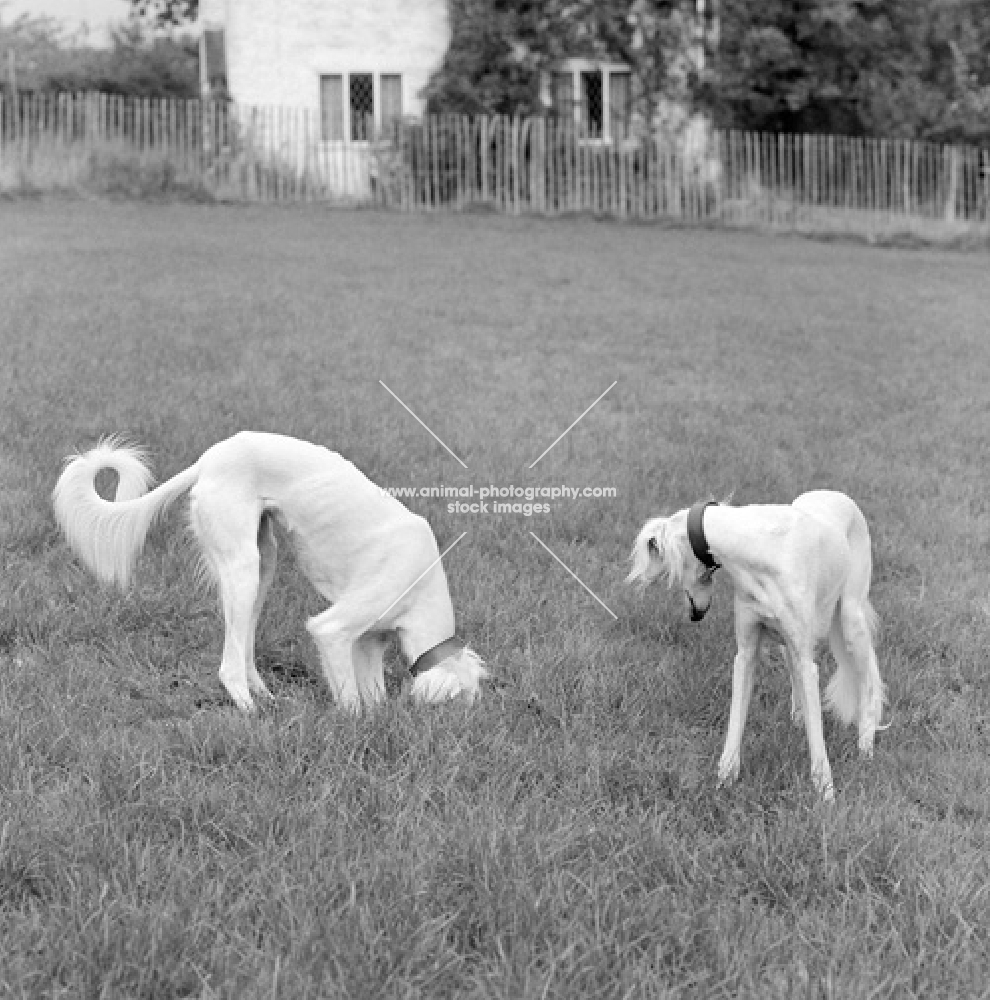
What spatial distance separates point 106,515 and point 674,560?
66.1 inches

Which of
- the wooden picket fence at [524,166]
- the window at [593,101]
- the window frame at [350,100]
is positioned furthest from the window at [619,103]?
the window frame at [350,100]

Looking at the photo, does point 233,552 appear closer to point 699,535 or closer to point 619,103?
point 699,535

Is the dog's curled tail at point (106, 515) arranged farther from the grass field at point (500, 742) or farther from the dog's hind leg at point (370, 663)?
the dog's hind leg at point (370, 663)

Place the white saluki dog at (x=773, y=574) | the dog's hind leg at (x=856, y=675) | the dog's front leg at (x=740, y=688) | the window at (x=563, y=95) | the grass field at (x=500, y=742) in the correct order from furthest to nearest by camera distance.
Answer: the window at (x=563, y=95) → the dog's hind leg at (x=856, y=675) → the dog's front leg at (x=740, y=688) → the white saluki dog at (x=773, y=574) → the grass field at (x=500, y=742)

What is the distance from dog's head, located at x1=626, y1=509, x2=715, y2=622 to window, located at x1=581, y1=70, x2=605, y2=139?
74.8ft

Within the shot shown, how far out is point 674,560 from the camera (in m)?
3.60

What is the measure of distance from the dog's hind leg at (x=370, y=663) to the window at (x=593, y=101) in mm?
22612

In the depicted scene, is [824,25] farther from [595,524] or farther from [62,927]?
[62,927]

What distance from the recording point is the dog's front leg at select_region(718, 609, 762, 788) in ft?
11.9

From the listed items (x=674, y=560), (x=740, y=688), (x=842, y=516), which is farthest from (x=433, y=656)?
(x=842, y=516)

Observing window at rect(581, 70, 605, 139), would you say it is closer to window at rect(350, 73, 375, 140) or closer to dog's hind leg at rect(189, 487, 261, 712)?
window at rect(350, 73, 375, 140)

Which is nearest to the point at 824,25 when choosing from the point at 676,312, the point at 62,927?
the point at 676,312

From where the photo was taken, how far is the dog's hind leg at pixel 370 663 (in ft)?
12.9

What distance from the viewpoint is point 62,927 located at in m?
2.62
